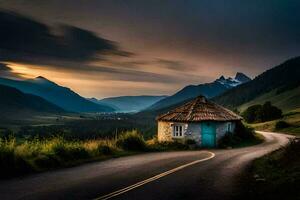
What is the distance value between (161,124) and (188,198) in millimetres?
33556

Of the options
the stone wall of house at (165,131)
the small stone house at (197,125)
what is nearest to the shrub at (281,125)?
the small stone house at (197,125)

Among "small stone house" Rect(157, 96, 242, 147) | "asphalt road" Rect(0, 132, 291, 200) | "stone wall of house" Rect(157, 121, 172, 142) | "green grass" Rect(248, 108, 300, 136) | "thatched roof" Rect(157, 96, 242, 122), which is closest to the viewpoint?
"asphalt road" Rect(0, 132, 291, 200)

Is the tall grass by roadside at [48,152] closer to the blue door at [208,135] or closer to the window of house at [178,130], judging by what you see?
the window of house at [178,130]

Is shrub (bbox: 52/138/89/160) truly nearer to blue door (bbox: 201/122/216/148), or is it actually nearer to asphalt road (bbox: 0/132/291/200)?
asphalt road (bbox: 0/132/291/200)

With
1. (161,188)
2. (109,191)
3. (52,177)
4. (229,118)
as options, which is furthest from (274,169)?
(229,118)

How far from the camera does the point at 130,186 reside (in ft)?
47.4

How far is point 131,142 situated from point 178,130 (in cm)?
1458

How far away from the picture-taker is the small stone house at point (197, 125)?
141 feet

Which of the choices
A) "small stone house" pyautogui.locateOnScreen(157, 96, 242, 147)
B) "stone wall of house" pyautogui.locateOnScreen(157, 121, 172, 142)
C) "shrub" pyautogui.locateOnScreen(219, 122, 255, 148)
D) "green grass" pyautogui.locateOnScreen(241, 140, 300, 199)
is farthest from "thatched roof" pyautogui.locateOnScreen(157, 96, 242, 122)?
"green grass" pyautogui.locateOnScreen(241, 140, 300, 199)

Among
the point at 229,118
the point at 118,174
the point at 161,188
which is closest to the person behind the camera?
the point at 161,188

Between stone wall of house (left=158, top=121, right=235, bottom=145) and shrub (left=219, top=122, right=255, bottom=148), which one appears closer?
stone wall of house (left=158, top=121, right=235, bottom=145)

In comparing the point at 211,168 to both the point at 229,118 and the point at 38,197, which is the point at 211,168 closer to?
the point at 38,197

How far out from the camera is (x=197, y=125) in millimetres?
→ 43031

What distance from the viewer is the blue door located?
4275 centimetres
